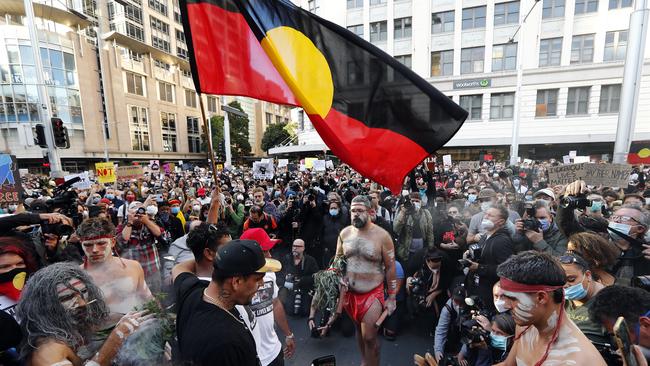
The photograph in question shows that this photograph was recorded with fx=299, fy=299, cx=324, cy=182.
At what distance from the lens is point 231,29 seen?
306cm

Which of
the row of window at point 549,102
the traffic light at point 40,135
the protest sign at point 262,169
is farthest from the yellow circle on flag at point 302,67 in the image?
the row of window at point 549,102

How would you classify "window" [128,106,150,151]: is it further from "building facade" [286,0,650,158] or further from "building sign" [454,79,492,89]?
"building sign" [454,79,492,89]

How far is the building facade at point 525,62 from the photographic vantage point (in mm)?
22938

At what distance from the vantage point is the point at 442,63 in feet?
88.3

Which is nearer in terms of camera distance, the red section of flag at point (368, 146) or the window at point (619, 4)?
the red section of flag at point (368, 146)

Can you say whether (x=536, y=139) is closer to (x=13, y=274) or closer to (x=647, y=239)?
(x=647, y=239)

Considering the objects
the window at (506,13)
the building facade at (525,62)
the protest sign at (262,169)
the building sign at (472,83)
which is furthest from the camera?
the building sign at (472,83)

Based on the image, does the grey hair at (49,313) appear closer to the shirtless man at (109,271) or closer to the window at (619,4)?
the shirtless man at (109,271)

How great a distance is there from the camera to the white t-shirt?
101 inches

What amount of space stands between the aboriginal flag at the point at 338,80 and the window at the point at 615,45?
30.2m

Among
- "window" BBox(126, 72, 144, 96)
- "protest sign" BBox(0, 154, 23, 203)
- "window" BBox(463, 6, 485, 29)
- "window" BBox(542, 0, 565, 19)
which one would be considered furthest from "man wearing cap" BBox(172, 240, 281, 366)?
"window" BBox(126, 72, 144, 96)

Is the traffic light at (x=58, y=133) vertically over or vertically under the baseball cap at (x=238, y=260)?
over

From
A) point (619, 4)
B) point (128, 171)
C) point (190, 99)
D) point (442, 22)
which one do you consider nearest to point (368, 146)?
point (128, 171)

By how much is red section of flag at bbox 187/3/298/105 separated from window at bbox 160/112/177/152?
1714 inches
